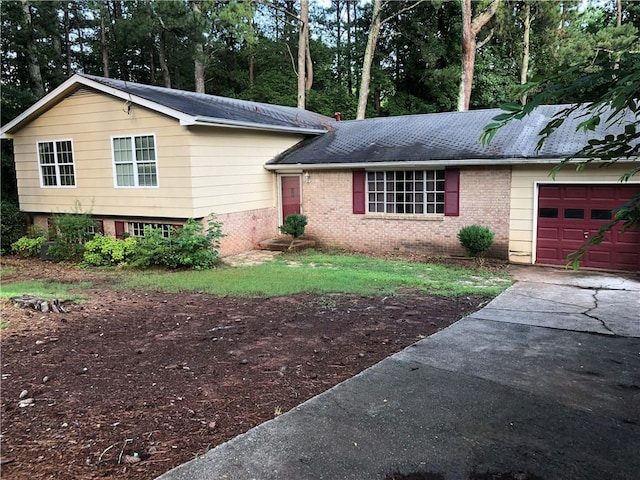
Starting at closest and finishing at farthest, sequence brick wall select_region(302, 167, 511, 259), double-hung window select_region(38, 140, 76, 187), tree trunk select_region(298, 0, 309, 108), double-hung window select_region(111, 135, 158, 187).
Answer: brick wall select_region(302, 167, 511, 259), double-hung window select_region(111, 135, 158, 187), double-hung window select_region(38, 140, 76, 187), tree trunk select_region(298, 0, 309, 108)

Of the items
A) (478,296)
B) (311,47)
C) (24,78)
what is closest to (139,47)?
(24,78)

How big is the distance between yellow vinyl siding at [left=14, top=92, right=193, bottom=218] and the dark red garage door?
878cm

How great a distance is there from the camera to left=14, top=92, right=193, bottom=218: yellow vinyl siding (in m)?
12.3

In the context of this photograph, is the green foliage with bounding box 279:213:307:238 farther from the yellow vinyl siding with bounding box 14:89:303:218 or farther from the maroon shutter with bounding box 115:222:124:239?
the maroon shutter with bounding box 115:222:124:239

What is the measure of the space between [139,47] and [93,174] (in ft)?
63.4

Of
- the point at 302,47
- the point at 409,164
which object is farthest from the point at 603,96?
the point at 302,47

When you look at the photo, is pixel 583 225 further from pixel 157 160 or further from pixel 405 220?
pixel 157 160

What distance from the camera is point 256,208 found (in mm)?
14625

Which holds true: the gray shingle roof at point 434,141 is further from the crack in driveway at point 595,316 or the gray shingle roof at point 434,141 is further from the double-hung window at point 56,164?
the double-hung window at point 56,164

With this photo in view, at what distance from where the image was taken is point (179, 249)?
11.7 metres

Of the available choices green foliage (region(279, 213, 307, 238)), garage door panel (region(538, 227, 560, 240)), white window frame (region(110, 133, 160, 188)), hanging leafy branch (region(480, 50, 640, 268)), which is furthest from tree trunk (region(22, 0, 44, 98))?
hanging leafy branch (region(480, 50, 640, 268))

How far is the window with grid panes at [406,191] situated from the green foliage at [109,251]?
670 centimetres

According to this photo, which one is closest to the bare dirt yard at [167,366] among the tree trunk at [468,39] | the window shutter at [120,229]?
the window shutter at [120,229]

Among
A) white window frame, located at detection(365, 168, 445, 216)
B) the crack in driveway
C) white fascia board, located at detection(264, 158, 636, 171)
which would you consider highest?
white fascia board, located at detection(264, 158, 636, 171)
